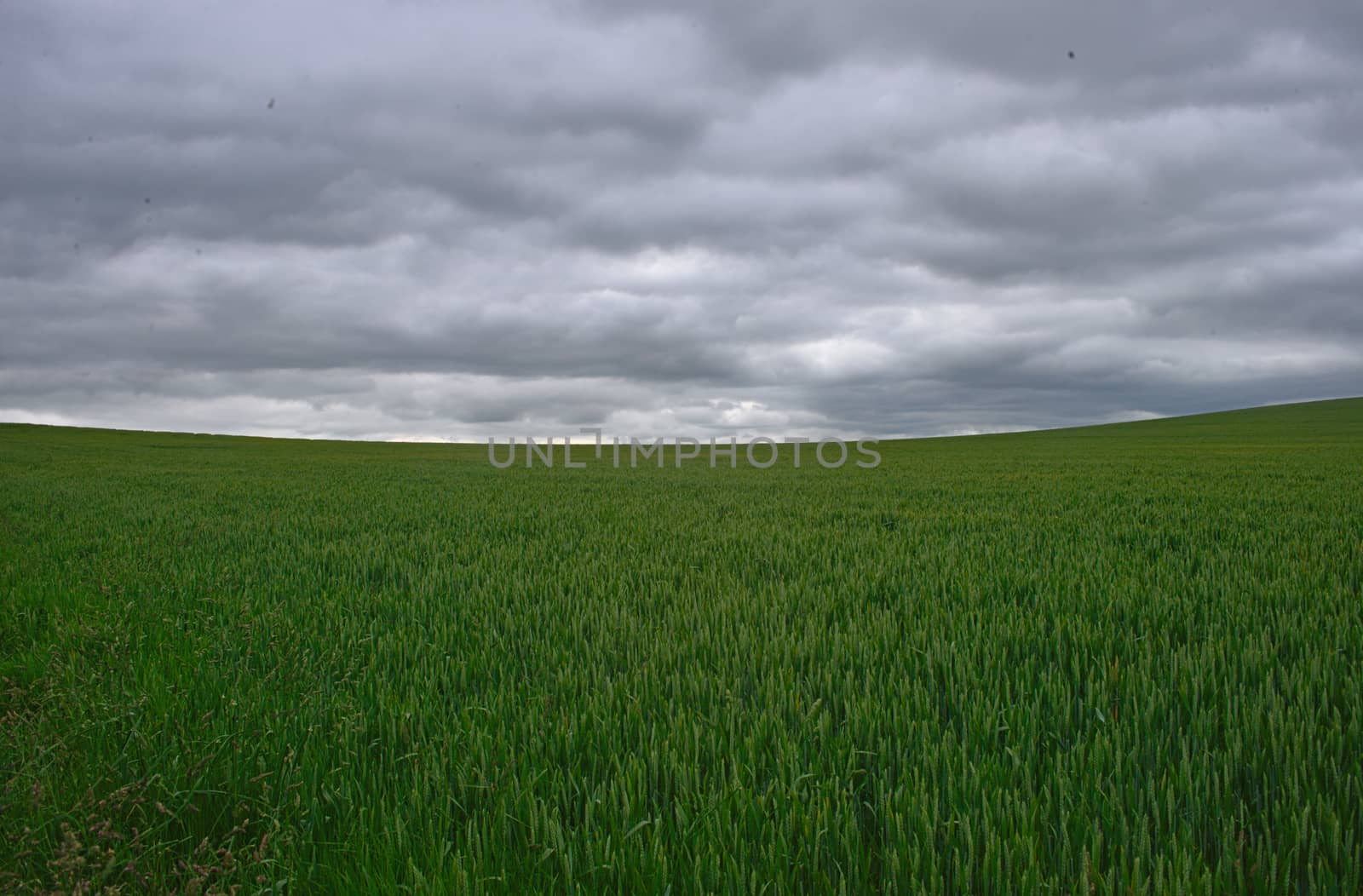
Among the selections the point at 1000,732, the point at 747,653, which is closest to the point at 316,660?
the point at 747,653

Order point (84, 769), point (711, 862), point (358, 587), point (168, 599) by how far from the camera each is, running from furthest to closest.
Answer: point (358, 587)
point (168, 599)
point (84, 769)
point (711, 862)

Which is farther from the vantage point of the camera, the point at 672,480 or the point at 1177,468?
the point at 1177,468

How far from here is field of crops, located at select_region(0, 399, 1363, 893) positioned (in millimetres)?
1939

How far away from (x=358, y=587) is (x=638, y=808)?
4.20 m

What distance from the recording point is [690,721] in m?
2.68

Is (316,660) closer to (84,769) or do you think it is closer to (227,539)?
(84,769)

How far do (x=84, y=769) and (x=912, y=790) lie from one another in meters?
3.08

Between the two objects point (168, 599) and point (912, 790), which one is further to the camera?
point (168, 599)

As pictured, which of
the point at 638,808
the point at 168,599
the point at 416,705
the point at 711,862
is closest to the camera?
the point at 711,862

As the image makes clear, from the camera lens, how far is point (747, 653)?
3.64 metres

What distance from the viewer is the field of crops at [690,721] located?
→ 76.4 inches

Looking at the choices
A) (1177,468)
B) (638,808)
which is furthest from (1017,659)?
(1177,468)

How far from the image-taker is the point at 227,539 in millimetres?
8125

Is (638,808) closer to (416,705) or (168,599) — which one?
(416,705)
